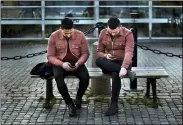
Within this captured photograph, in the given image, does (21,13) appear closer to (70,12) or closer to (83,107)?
(70,12)

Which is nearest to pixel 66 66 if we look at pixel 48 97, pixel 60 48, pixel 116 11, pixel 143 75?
pixel 60 48

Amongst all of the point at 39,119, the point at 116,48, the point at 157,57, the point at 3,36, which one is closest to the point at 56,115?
the point at 39,119

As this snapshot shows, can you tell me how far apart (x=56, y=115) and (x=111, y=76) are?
95 centimetres

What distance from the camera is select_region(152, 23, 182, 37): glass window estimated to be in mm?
16828

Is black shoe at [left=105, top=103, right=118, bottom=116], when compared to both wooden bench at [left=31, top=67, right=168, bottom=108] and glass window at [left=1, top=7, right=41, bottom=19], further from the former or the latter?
glass window at [left=1, top=7, right=41, bottom=19]

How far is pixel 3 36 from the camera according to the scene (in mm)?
16312

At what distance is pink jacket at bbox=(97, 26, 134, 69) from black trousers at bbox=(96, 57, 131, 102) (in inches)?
4.7

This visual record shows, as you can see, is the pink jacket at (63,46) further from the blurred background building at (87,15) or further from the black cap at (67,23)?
the blurred background building at (87,15)

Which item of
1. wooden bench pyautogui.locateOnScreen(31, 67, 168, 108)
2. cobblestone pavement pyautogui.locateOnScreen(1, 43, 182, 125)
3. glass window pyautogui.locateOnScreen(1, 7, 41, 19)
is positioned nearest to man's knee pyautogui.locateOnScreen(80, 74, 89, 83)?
wooden bench pyautogui.locateOnScreen(31, 67, 168, 108)

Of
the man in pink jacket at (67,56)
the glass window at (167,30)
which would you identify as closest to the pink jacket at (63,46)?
the man in pink jacket at (67,56)

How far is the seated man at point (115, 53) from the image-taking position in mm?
6215

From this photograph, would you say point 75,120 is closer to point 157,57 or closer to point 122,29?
point 122,29

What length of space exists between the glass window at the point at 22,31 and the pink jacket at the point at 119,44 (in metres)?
10.5

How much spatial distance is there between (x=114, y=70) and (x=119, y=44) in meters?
0.40
